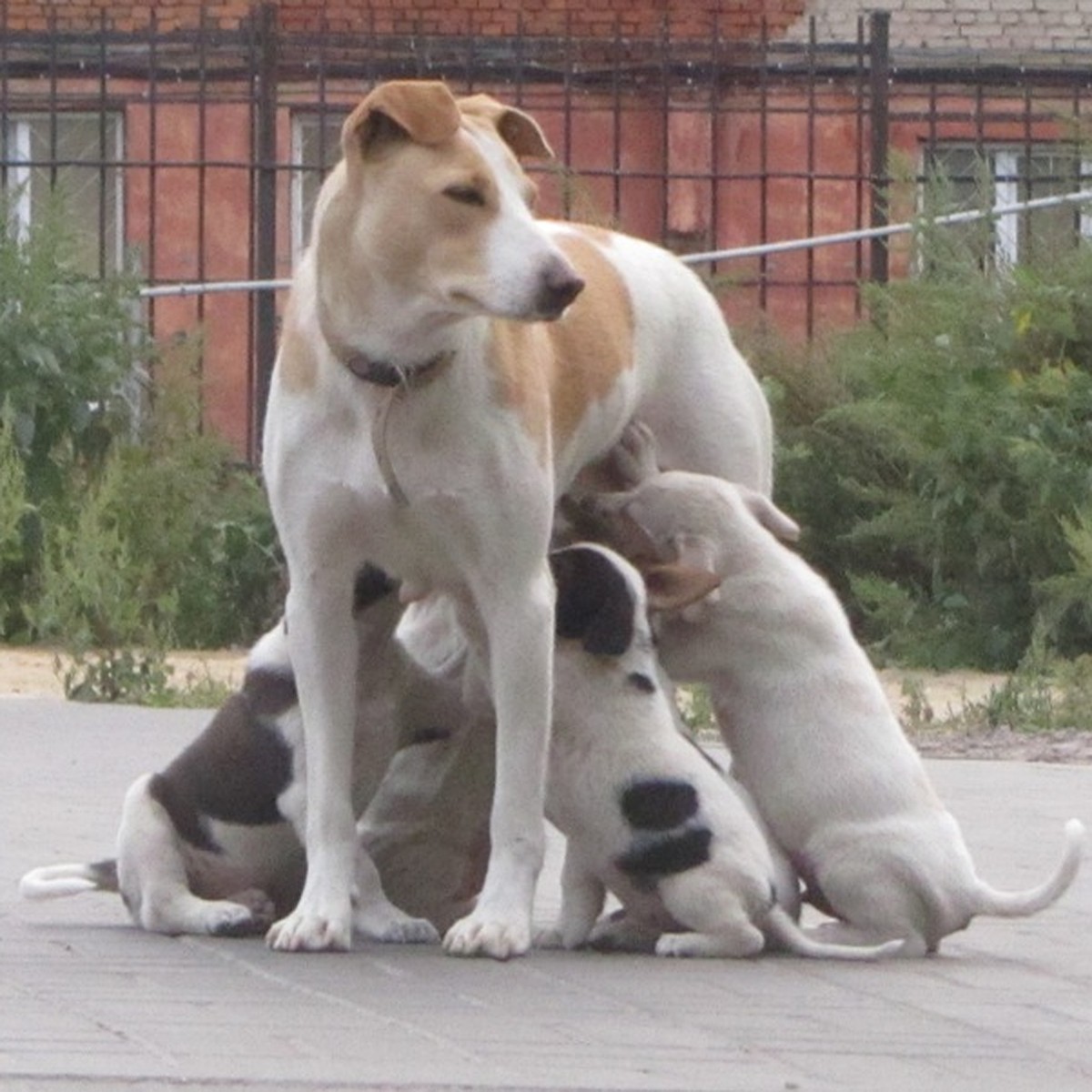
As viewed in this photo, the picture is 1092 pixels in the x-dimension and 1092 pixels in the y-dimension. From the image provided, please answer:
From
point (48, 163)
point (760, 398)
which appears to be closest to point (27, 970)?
point (760, 398)

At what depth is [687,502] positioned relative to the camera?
6348 millimetres

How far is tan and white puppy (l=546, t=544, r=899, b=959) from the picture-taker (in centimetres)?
573

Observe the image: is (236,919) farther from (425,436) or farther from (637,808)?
(425,436)

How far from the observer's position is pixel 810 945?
19.4ft

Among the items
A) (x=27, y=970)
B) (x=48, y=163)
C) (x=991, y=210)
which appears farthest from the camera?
(x=48, y=163)

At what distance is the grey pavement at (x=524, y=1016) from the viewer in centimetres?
461

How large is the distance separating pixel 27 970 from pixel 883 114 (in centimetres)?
1185

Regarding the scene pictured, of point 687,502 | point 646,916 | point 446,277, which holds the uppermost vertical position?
point 446,277

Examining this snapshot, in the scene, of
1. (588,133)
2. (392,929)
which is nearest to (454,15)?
(588,133)

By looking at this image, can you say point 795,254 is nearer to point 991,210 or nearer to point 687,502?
point 991,210

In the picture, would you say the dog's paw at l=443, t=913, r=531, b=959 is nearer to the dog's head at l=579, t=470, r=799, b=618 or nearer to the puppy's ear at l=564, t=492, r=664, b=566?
the dog's head at l=579, t=470, r=799, b=618

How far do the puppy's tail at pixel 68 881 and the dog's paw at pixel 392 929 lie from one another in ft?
1.75

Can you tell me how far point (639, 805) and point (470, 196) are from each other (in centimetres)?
120

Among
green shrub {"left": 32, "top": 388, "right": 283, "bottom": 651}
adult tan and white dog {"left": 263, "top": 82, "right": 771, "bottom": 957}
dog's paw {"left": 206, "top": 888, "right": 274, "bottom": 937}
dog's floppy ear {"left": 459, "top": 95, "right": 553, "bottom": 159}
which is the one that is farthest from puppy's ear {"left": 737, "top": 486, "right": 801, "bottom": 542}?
green shrub {"left": 32, "top": 388, "right": 283, "bottom": 651}
